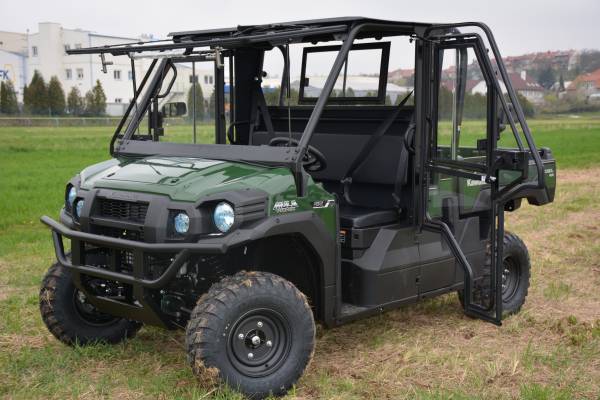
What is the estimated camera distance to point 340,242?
16.9 ft

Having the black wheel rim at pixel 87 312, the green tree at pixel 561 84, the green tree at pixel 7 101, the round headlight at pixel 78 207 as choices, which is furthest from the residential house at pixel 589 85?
the green tree at pixel 7 101

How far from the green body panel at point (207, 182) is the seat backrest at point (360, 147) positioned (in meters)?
1.02

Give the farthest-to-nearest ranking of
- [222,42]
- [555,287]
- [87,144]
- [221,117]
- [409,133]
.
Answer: [87,144] < [555,287] < [221,117] < [409,133] < [222,42]

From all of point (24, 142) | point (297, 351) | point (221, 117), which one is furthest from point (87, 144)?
point (297, 351)

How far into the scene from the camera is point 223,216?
4375 millimetres

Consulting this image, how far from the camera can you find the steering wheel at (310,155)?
5.05 metres

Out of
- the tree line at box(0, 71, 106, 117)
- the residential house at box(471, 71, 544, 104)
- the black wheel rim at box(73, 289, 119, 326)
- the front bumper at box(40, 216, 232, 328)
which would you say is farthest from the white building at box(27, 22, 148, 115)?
the front bumper at box(40, 216, 232, 328)

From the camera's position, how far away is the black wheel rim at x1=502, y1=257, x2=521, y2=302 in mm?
6531

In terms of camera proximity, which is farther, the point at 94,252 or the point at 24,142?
the point at 24,142

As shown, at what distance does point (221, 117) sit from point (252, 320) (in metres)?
2.11

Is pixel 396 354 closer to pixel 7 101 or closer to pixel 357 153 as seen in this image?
pixel 357 153

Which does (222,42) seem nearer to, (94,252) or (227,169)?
(227,169)

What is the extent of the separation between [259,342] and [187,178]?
3.42 ft

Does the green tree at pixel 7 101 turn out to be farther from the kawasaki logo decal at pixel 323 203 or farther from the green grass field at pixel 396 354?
the kawasaki logo decal at pixel 323 203
